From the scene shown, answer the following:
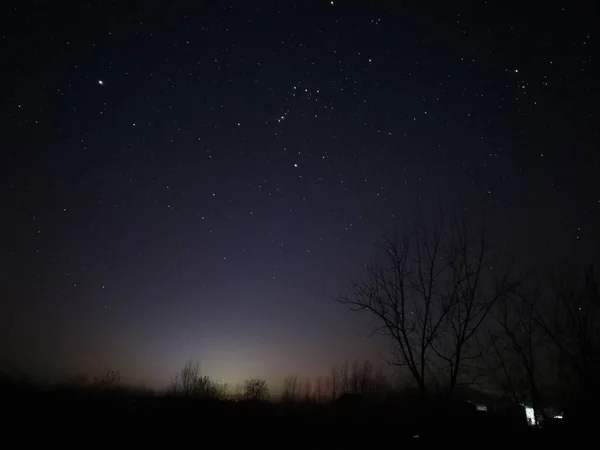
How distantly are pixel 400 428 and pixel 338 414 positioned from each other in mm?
2262

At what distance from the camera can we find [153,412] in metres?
10.0

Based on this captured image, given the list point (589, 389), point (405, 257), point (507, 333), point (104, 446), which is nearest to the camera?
point (104, 446)

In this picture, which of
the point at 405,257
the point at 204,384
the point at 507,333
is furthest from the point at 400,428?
the point at 204,384

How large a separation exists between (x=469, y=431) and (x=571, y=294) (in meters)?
12.1

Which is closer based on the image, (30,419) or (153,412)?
(30,419)

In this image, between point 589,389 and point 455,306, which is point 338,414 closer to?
point 455,306

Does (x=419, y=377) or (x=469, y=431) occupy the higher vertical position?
(x=419, y=377)

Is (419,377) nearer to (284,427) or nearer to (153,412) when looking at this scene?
(284,427)

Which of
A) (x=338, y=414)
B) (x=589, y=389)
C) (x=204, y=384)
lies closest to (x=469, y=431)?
(x=338, y=414)

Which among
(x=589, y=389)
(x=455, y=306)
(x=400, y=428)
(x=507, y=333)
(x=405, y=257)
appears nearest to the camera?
(x=400, y=428)

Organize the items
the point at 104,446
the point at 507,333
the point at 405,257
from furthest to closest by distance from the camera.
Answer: the point at 507,333 → the point at 405,257 → the point at 104,446

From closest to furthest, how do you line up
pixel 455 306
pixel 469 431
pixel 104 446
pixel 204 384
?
pixel 104 446
pixel 469 431
pixel 455 306
pixel 204 384

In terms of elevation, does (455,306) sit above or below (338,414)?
above

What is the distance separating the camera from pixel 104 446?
697cm
